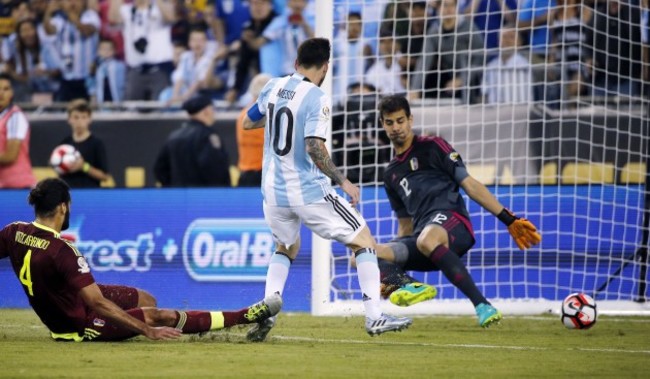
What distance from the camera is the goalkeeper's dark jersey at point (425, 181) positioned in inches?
Answer: 411

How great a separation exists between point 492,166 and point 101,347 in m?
6.27

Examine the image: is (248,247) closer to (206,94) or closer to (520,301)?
(520,301)

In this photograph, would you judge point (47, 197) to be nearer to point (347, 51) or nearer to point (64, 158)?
point (64, 158)

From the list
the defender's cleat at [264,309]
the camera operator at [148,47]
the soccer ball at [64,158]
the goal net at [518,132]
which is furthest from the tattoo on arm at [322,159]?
the camera operator at [148,47]

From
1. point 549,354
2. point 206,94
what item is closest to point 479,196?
point 549,354

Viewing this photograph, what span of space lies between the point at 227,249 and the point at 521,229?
4.03 metres

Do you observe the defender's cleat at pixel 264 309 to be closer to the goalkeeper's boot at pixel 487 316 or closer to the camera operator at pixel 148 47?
the goalkeeper's boot at pixel 487 316

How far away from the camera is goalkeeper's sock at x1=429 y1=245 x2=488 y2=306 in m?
9.77

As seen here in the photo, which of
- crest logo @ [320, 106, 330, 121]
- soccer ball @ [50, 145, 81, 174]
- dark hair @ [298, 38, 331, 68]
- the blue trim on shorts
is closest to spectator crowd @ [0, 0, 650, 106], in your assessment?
soccer ball @ [50, 145, 81, 174]

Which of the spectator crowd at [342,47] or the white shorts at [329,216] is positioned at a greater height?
the spectator crowd at [342,47]

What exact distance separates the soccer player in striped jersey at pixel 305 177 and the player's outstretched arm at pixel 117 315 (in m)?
1.00

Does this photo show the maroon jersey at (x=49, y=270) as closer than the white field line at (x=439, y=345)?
Yes

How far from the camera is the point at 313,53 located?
8.82 meters

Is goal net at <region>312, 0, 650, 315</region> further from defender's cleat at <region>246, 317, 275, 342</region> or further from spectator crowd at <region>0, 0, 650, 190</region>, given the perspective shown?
defender's cleat at <region>246, 317, 275, 342</region>
